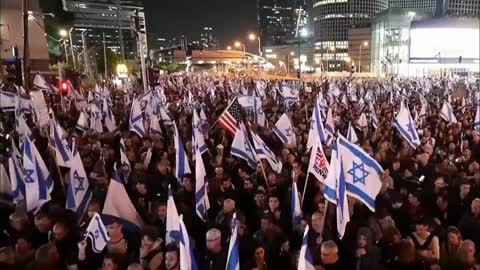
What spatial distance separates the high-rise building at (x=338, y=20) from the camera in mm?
130875

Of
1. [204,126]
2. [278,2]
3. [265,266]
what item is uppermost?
[278,2]

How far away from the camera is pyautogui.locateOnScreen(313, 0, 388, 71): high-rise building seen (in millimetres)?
130875

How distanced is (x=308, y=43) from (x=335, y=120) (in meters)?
128

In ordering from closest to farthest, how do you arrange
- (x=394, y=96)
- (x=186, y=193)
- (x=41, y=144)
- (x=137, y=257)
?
(x=137, y=257) → (x=186, y=193) → (x=41, y=144) → (x=394, y=96)

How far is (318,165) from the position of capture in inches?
270

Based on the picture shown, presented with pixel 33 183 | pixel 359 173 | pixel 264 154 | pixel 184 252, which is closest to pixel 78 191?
pixel 33 183

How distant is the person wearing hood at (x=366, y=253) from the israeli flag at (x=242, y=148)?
11.8ft

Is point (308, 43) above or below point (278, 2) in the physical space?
below

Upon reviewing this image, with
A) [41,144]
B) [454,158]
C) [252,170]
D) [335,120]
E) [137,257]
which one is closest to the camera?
[137,257]

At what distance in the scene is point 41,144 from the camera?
10914 millimetres

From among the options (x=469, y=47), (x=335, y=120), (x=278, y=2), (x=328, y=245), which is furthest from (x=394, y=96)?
(x=278, y=2)

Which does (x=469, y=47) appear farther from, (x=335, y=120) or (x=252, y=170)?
(x=252, y=170)

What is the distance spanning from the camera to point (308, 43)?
5448 inches

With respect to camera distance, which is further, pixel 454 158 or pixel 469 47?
pixel 469 47
